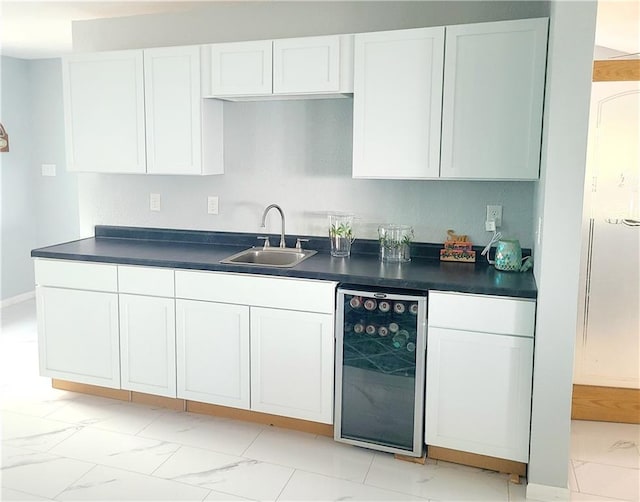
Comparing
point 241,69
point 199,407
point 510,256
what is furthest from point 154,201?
point 510,256

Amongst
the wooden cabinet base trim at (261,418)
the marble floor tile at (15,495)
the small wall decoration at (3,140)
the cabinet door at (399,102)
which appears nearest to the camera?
the marble floor tile at (15,495)

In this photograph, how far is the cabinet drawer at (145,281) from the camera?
10.00ft

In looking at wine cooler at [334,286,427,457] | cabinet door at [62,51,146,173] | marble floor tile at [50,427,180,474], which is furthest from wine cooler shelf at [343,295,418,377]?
cabinet door at [62,51,146,173]

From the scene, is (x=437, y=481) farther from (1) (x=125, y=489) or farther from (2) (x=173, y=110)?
(2) (x=173, y=110)

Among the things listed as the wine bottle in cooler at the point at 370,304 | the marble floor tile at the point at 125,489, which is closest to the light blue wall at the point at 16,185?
the marble floor tile at the point at 125,489

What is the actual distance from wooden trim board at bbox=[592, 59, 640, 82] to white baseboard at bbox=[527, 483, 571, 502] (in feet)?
6.70

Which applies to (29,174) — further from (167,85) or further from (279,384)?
(279,384)

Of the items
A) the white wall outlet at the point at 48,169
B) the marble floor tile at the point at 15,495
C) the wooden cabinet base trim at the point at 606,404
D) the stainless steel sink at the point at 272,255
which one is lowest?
the marble floor tile at the point at 15,495

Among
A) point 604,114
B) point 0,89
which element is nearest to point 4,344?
point 0,89

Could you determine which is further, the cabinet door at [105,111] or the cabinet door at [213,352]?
the cabinet door at [105,111]

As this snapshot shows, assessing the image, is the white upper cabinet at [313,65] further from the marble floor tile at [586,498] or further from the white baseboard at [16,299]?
the white baseboard at [16,299]

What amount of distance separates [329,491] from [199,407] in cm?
103

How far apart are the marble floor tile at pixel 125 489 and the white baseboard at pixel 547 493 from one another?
140 cm

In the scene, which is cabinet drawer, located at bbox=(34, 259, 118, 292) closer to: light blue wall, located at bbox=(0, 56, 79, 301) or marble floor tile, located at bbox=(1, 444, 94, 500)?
marble floor tile, located at bbox=(1, 444, 94, 500)
